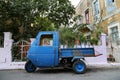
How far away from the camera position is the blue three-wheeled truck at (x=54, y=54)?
9.41 meters

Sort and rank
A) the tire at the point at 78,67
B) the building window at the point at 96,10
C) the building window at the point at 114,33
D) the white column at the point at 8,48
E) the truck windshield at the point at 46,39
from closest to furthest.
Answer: the tire at the point at 78,67 < the truck windshield at the point at 46,39 < the white column at the point at 8,48 < the building window at the point at 114,33 < the building window at the point at 96,10

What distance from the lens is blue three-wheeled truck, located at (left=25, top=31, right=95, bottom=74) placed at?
30.9 ft

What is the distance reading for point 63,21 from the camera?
55.7ft

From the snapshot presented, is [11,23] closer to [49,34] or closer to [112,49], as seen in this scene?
[49,34]

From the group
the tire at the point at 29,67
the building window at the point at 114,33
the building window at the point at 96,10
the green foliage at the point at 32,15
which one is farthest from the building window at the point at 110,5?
the tire at the point at 29,67

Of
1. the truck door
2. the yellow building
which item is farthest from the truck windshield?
the yellow building

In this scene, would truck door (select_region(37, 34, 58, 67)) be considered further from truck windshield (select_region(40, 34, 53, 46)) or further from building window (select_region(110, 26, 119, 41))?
building window (select_region(110, 26, 119, 41))

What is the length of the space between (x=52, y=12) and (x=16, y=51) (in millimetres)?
6093

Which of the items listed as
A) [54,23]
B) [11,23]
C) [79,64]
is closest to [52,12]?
[54,23]

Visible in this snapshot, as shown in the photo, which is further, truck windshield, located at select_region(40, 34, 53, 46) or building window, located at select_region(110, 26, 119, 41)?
building window, located at select_region(110, 26, 119, 41)

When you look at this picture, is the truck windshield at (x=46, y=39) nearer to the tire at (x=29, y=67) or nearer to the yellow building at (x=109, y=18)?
the tire at (x=29, y=67)

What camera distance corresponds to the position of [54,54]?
9.43 metres

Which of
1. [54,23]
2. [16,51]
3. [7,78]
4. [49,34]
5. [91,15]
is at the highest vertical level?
[91,15]

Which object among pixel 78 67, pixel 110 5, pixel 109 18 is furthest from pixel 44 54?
pixel 110 5
